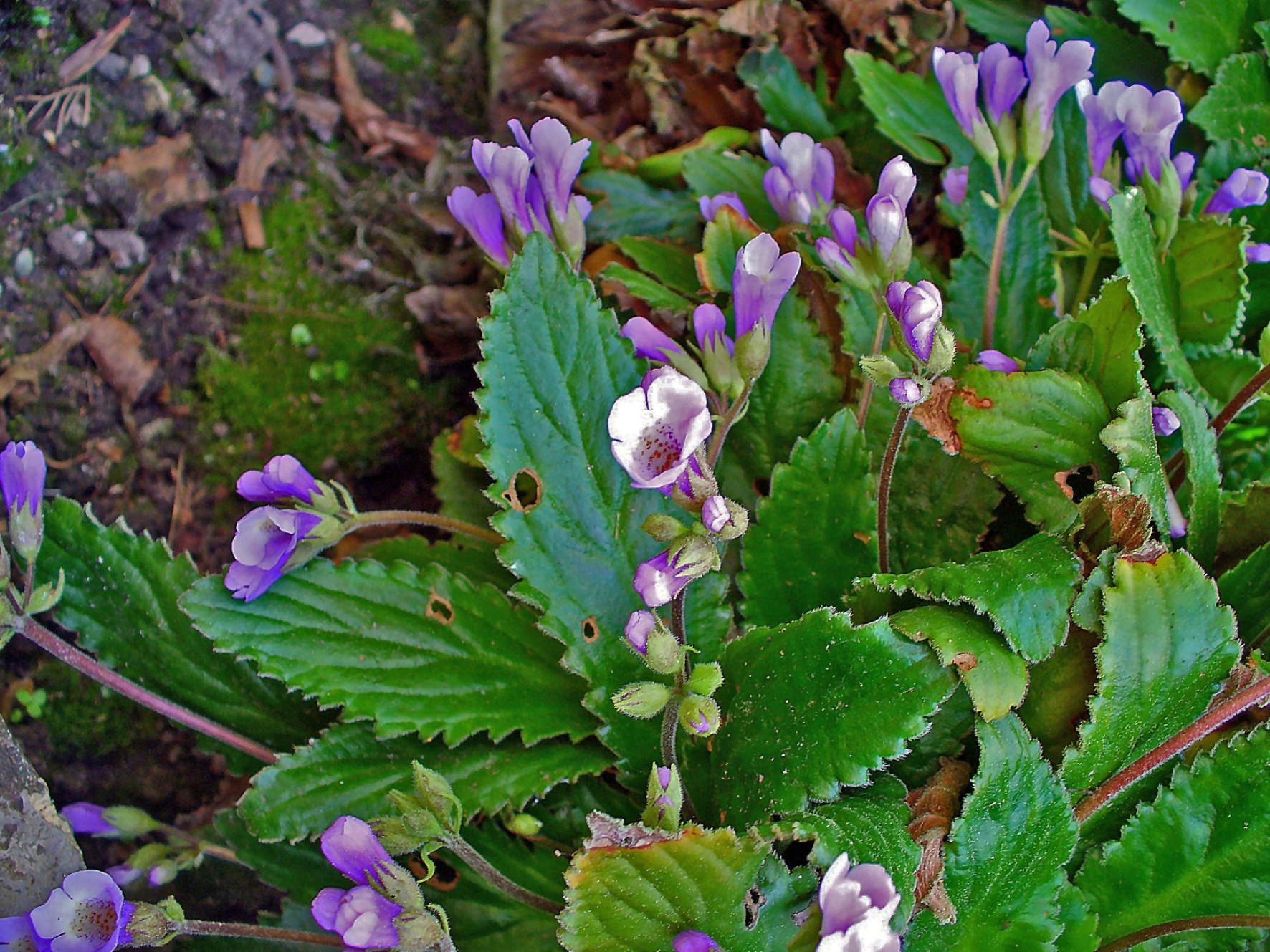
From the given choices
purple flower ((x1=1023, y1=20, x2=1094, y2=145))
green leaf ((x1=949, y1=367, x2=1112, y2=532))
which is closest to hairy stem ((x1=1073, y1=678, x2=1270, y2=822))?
green leaf ((x1=949, y1=367, x2=1112, y2=532))

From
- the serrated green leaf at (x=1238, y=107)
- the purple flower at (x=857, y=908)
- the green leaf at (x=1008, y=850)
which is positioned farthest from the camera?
the serrated green leaf at (x=1238, y=107)

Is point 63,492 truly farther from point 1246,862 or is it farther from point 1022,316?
point 1246,862

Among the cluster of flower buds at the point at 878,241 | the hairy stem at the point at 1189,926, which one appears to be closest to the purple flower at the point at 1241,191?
the cluster of flower buds at the point at 878,241

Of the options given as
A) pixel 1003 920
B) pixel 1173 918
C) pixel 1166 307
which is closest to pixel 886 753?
pixel 1003 920

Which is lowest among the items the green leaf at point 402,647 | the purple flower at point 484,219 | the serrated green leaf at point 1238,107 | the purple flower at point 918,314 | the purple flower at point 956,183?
the green leaf at point 402,647

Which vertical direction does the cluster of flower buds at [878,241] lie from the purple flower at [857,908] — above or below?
above

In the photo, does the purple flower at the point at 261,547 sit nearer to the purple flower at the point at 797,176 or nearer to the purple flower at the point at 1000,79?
the purple flower at the point at 797,176
